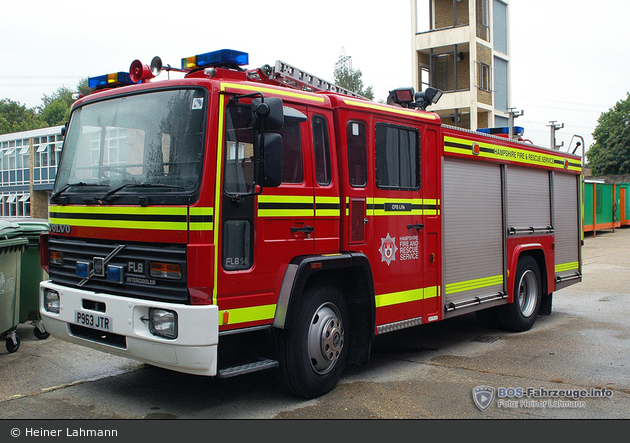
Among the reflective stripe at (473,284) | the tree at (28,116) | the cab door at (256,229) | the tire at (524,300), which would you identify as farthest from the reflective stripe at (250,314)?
the tree at (28,116)

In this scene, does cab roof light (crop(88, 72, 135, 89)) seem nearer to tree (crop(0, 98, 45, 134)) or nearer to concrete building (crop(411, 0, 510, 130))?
concrete building (crop(411, 0, 510, 130))

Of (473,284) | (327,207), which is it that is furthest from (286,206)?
(473,284)

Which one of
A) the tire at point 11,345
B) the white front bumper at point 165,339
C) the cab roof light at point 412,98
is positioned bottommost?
the tire at point 11,345

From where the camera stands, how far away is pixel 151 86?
189 inches

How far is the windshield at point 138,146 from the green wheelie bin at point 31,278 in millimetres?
2746

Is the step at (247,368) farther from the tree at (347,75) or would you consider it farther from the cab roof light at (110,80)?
the tree at (347,75)

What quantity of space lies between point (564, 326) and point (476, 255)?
7.52ft

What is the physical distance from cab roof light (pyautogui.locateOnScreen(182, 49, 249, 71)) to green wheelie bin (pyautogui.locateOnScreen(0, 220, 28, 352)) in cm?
342

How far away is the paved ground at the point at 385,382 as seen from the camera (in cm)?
488

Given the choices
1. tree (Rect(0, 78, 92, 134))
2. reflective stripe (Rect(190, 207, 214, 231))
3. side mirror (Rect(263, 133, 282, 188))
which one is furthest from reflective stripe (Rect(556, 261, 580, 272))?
tree (Rect(0, 78, 92, 134))

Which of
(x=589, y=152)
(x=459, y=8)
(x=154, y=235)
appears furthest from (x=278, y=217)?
(x=589, y=152)

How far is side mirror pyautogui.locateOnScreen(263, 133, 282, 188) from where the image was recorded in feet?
14.8

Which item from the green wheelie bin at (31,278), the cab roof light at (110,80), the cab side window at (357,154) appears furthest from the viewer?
the green wheelie bin at (31,278)

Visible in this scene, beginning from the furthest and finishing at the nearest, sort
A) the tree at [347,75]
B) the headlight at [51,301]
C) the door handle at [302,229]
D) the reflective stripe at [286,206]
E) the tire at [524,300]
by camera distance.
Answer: the tree at [347,75] → the tire at [524,300] → the headlight at [51,301] → the door handle at [302,229] → the reflective stripe at [286,206]
